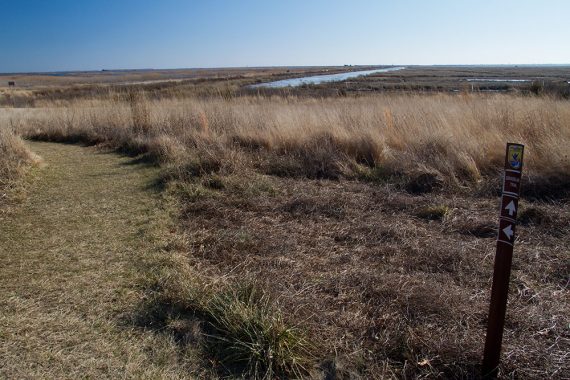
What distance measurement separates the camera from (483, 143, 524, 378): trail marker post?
5.88ft

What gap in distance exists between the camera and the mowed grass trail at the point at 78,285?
91.8 inches

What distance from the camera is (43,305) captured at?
9.48ft

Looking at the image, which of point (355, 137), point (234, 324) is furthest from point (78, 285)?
point (355, 137)

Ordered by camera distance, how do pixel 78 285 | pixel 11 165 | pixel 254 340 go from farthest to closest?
pixel 11 165
pixel 78 285
pixel 254 340

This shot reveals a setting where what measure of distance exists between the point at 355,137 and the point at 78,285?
19.1 ft

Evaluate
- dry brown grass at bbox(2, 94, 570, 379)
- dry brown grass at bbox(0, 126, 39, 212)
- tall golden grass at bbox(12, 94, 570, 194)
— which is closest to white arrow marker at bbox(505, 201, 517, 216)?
dry brown grass at bbox(2, 94, 570, 379)

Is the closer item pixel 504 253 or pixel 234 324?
pixel 504 253

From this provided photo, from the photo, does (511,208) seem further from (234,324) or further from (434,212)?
(434,212)

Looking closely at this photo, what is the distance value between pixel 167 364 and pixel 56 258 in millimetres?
1976

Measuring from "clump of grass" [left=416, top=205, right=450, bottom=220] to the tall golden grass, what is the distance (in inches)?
49.8

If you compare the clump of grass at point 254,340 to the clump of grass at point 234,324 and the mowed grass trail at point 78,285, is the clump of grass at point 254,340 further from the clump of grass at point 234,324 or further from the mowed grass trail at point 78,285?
the mowed grass trail at point 78,285

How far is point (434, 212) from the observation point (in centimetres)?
472

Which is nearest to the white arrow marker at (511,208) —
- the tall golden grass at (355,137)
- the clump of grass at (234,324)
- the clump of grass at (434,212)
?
the clump of grass at (234,324)

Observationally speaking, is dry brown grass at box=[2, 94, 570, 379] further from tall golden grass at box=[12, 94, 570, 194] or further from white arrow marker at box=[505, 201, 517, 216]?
white arrow marker at box=[505, 201, 517, 216]
